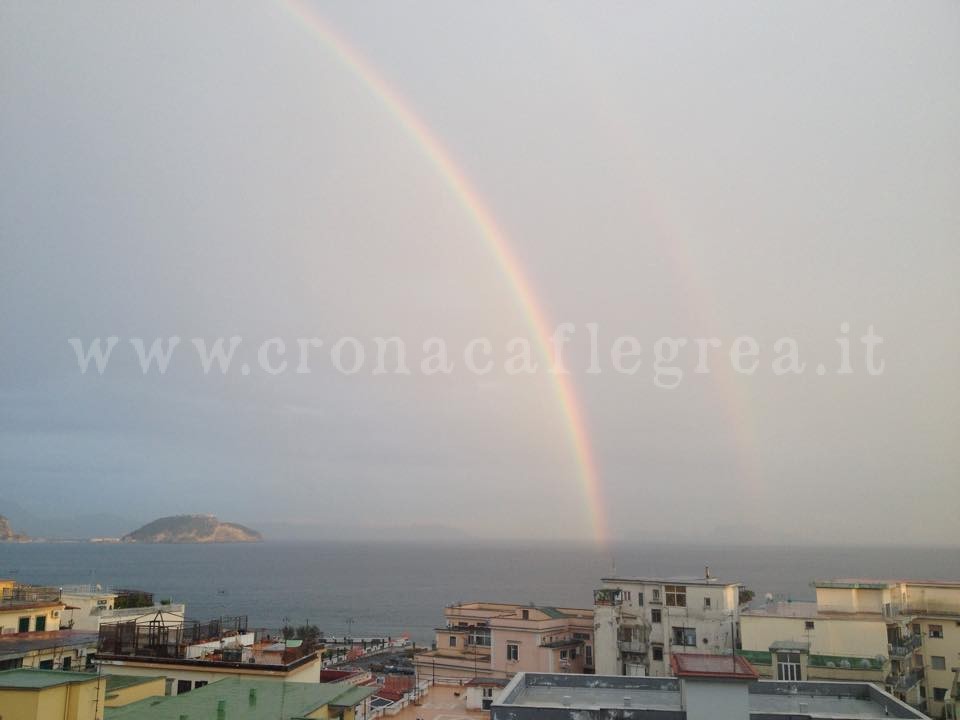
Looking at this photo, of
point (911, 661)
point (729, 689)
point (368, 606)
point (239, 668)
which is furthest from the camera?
point (368, 606)

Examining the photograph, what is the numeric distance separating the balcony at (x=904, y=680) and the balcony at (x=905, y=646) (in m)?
0.62

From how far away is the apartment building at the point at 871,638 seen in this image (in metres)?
21.9

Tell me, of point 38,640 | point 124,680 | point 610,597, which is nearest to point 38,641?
point 38,640

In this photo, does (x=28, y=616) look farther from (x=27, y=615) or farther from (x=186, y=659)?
(x=186, y=659)

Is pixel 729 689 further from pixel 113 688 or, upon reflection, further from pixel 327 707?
pixel 113 688

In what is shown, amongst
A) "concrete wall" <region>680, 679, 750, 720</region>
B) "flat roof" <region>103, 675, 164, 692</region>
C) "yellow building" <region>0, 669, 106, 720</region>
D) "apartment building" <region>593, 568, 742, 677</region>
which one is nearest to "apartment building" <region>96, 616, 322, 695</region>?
"flat roof" <region>103, 675, 164, 692</region>

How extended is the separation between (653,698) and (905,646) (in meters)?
16.2

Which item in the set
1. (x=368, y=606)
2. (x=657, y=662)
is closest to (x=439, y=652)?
(x=657, y=662)

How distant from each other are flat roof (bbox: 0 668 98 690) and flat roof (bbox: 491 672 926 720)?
19.8 feet

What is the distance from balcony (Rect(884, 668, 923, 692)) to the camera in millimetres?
22720

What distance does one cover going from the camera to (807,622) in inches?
951

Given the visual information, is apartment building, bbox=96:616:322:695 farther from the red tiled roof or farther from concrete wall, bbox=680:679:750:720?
concrete wall, bbox=680:679:750:720

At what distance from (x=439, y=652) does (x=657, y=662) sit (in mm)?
9005

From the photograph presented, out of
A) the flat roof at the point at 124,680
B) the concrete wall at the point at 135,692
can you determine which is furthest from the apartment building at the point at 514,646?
the flat roof at the point at 124,680
